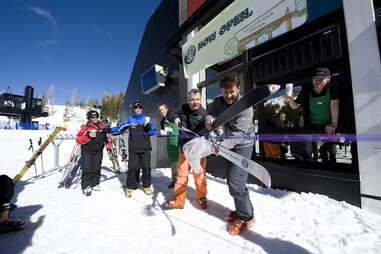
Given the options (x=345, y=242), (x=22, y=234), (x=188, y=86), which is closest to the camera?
(x=345, y=242)

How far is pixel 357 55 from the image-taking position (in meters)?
2.25

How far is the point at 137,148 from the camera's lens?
3.28m

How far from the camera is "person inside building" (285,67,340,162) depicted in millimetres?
2371

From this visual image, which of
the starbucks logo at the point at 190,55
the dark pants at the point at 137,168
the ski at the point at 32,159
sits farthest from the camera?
the starbucks logo at the point at 190,55

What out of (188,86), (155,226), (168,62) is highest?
(168,62)

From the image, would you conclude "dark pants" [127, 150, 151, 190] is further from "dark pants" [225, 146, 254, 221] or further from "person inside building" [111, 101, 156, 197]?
"dark pants" [225, 146, 254, 221]

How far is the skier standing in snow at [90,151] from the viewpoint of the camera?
325 centimetres

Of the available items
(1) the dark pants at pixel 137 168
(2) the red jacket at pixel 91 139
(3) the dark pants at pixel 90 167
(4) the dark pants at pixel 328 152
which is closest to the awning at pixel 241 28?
(4) the dark pants at pixel 328 152

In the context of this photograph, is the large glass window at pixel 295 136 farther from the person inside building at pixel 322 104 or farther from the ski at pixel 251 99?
the ski at pixel 251 99

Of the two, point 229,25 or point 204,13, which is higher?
point 204,13

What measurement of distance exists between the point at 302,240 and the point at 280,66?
307 cm

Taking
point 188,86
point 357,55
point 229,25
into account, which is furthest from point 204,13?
point 357,55

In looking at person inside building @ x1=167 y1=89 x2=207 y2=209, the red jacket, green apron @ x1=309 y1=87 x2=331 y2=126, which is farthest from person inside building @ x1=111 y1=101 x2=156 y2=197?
green apron @ x1=309 y1=87 x2=331 y2=126

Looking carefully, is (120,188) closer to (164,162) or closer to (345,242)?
(164,162)
